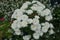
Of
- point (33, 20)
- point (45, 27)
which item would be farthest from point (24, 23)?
point (45, 27)

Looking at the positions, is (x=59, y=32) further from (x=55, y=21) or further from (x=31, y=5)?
(x=31, y=5)

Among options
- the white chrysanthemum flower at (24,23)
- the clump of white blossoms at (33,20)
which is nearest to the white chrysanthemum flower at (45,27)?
the clump of white blossoms at (33,20)

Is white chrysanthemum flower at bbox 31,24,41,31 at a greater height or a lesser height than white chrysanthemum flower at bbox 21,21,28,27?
lesser

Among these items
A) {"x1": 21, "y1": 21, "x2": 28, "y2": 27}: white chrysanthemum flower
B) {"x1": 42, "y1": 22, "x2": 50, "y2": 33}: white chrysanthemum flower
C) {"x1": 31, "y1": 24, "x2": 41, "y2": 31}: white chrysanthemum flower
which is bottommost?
{"x1": 42, "y1": 22, "x2": 50, "y2": 33}: white chrysanthemum flower

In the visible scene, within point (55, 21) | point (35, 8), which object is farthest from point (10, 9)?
point (35, 8)

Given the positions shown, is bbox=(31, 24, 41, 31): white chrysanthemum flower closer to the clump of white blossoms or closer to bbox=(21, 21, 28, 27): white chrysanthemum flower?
the clump of white blossoms

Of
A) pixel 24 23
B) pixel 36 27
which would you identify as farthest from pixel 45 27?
pixel 24 23

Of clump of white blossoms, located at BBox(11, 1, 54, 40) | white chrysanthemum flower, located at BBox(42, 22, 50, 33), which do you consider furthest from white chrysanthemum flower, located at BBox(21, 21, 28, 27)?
white chrysanthemum flower, located at BBox(42, 22, 50, 33)

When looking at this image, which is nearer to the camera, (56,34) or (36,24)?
(36,24)

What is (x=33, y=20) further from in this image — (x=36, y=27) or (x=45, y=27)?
(x=45, y=27)

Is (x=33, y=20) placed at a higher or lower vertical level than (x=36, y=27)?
higher

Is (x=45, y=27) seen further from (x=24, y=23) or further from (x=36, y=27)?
(x=24, y=23)
